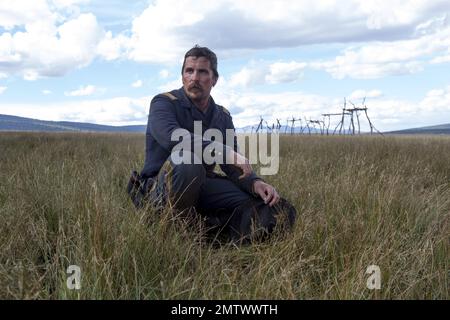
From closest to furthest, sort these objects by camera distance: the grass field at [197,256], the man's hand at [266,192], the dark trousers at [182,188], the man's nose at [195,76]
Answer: the grass field at [197,256]
the dark trousers at [182,188]
the man's hand at [266,192]
the man's nose at [195,76]

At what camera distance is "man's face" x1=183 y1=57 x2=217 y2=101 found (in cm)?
370

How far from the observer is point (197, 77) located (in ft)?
12.2

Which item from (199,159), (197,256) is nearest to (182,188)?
(199,159)

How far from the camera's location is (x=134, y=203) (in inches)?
146

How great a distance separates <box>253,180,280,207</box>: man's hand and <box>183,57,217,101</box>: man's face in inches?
33.9

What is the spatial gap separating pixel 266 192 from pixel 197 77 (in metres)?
1.07

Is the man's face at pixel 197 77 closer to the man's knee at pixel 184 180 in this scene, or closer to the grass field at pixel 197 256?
the man's knee at pixel 184 180

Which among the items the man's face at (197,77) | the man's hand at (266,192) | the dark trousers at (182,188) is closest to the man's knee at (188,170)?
the dark trousers at (182,188)

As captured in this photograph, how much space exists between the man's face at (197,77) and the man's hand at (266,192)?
33.9 inches

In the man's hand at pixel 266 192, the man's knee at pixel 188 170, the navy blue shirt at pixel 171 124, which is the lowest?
the man's hand at pixel 266 192

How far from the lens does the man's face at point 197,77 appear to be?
3697mm

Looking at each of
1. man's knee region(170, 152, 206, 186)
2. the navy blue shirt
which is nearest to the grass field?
man's knee region(170, 152, 206, 186)
